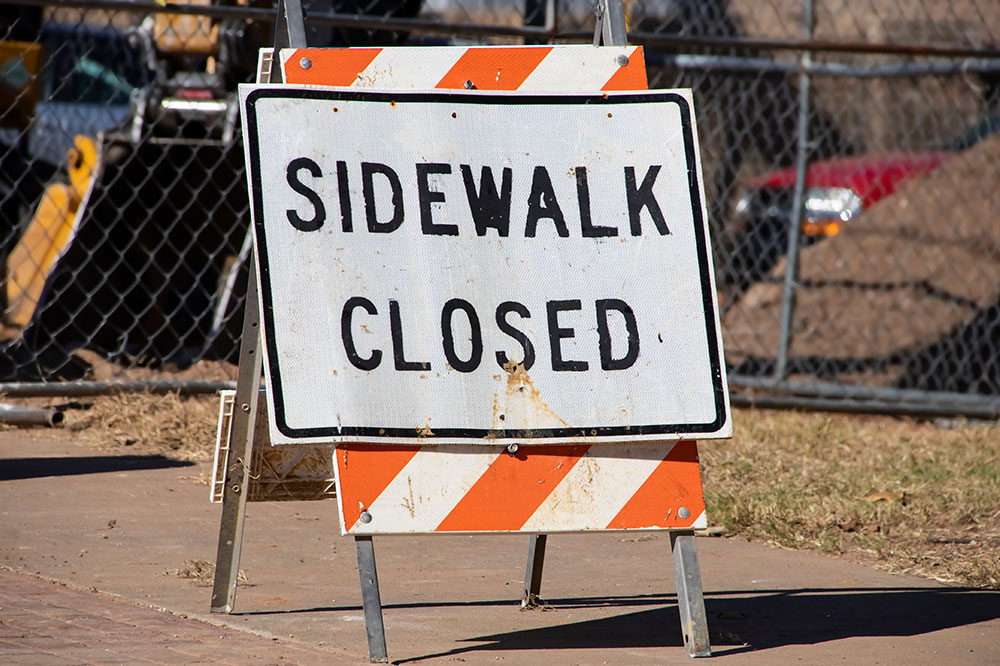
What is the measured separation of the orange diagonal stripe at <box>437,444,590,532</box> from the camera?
122 inches

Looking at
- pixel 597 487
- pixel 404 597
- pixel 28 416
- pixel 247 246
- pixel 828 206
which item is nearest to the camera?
pixel 597 487

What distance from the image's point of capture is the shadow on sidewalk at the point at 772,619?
338cm

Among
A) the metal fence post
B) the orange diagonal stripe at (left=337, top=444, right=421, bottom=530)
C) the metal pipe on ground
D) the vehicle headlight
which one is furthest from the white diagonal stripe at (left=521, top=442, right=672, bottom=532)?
the vehicle headlight

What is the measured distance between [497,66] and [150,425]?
3.20 m

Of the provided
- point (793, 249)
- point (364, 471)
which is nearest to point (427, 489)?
point (364, 471)

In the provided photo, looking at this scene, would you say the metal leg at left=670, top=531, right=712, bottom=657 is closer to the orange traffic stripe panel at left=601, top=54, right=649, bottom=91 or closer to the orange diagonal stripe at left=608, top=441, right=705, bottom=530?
the orange diagonal stripe at left=608, top=441, right=705, bottom=530

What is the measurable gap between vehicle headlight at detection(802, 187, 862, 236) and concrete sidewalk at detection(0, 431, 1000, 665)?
19.8 ft

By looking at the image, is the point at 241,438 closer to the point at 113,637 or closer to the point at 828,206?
the point at 113,637

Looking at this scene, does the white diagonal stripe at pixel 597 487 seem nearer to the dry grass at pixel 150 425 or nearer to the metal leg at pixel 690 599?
the metal leg at pixel 690 599

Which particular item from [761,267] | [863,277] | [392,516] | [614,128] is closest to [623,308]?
[614,128]

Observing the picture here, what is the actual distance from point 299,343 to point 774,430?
4.09m

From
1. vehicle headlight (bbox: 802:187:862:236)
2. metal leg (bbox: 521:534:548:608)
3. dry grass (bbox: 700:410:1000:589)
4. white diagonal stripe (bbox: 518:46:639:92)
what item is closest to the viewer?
white diagonal stripe (bbox: 518:46:639:92)

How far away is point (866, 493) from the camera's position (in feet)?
17.4

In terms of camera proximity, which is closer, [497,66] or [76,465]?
[497,66]
